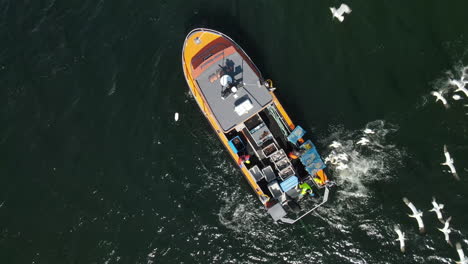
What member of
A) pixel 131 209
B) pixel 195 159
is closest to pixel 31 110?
pixel 131 209

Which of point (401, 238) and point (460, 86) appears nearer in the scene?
point (401, 238)

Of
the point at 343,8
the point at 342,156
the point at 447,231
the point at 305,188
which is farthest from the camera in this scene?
the point at 343,8

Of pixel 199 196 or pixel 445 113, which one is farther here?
pixel 199 196

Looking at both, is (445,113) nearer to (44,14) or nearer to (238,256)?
(238,256)

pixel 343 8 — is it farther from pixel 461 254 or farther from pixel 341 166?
pixel 461 254

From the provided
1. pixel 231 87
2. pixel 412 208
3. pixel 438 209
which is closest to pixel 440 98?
pixel 438 209

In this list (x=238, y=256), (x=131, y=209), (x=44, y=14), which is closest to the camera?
(x=238, y=256)
